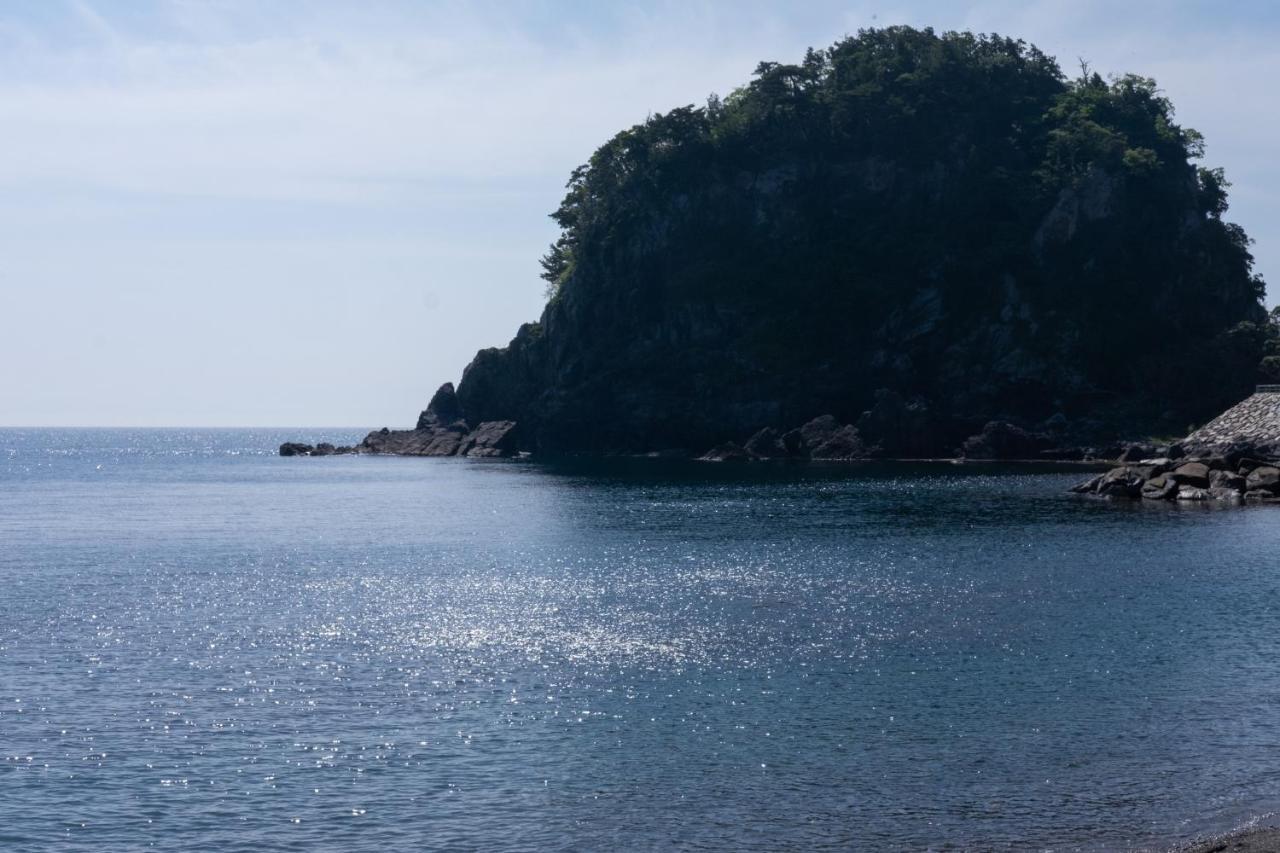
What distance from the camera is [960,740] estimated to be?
112 ft

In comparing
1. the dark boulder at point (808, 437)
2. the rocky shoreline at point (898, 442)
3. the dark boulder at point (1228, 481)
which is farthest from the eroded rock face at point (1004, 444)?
the dark boulder at point (1228, 481)

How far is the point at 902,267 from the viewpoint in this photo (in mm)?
176125

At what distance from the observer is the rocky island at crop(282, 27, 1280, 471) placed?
159 m

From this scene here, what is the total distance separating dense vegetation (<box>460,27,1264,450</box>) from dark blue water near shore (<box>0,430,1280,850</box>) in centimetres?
7676

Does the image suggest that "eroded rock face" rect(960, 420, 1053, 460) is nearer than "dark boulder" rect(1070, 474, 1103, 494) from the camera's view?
No

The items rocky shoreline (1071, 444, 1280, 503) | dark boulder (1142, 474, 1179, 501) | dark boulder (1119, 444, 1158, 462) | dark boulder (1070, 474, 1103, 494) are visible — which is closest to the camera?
rocky shoreline (1071, 444, 1280, 503)

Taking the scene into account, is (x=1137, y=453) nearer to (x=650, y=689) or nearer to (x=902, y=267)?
(x=902, y=267)

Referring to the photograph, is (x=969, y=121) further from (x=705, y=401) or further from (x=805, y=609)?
(x=805, y=609)

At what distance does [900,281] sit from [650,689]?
141m

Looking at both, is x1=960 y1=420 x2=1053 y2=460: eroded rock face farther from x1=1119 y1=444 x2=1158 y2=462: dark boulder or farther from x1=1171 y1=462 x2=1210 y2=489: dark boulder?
x1=1171 y1=462 x2=1210 y2=489: dark boulder

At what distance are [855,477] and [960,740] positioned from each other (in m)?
96.7

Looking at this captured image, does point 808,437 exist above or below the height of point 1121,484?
above

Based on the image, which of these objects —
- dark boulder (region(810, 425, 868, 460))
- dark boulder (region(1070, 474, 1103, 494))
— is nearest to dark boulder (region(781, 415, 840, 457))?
dark boulder (region(810, 425, 868, 460))

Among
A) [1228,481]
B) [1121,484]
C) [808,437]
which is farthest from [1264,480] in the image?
[808,437]
